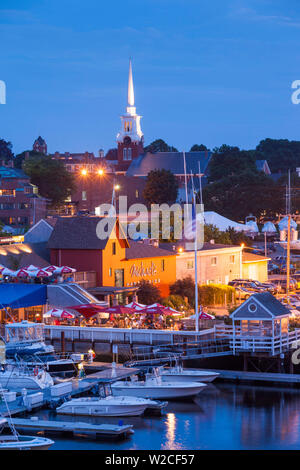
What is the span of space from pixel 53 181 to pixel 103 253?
6778 cm

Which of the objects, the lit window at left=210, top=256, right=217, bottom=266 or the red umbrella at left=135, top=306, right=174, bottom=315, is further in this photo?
the lit window at left=210, top=256, right=217, bottom=266

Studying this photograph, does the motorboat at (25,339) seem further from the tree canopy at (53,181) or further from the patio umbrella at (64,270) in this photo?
the tree canopy at (53,181)

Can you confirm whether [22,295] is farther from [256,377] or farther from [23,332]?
[256,377]

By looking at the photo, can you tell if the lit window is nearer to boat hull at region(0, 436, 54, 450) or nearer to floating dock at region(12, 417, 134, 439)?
floating dock at region(12, 417, 134, 439)

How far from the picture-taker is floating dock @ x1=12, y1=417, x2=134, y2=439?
3288 centimetres

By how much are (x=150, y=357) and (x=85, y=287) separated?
45.6 feet

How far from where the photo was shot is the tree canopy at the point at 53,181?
404ft

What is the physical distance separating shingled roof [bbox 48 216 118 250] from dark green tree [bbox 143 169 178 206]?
6162cm

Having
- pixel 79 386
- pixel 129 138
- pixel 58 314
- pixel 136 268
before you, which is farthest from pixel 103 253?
pixel 129 138

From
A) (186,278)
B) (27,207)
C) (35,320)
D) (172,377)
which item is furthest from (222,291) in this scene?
(27,207)

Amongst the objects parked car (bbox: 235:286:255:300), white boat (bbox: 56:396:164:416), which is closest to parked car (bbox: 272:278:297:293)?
parked car (bbox: 235:286:255:300)

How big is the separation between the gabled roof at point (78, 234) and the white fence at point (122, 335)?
10837mm

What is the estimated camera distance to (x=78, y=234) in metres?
59.0
